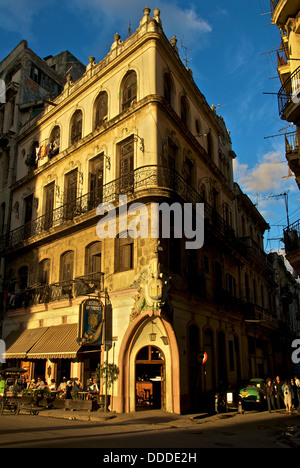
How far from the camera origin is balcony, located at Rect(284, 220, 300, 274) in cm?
1906

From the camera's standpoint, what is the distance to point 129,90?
72.6ft

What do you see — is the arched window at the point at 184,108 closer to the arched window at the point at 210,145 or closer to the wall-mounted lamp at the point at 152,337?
the arched window at the point at 210,145

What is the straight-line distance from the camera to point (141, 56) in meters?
21.4

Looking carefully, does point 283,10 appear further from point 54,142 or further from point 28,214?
point 28,214

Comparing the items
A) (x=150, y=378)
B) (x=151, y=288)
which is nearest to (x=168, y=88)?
(x=151, y=288)

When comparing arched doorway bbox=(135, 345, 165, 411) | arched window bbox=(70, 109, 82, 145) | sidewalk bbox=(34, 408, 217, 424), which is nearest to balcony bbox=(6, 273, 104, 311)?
arched doorway bbox=(135, 345, 165, 411)

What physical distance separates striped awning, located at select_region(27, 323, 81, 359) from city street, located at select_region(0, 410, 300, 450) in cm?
312

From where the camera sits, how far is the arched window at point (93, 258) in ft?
68.8

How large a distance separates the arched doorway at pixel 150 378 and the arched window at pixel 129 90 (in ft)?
42.3

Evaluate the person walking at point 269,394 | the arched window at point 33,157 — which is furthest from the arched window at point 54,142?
the person walking at point 269,394

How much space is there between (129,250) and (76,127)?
34.8 feet

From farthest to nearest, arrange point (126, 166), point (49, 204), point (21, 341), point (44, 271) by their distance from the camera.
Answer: point (49, 204) → point (44, 271) → point (21, 341) → point (126, 166)

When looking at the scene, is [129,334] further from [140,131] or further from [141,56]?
[141,56]
